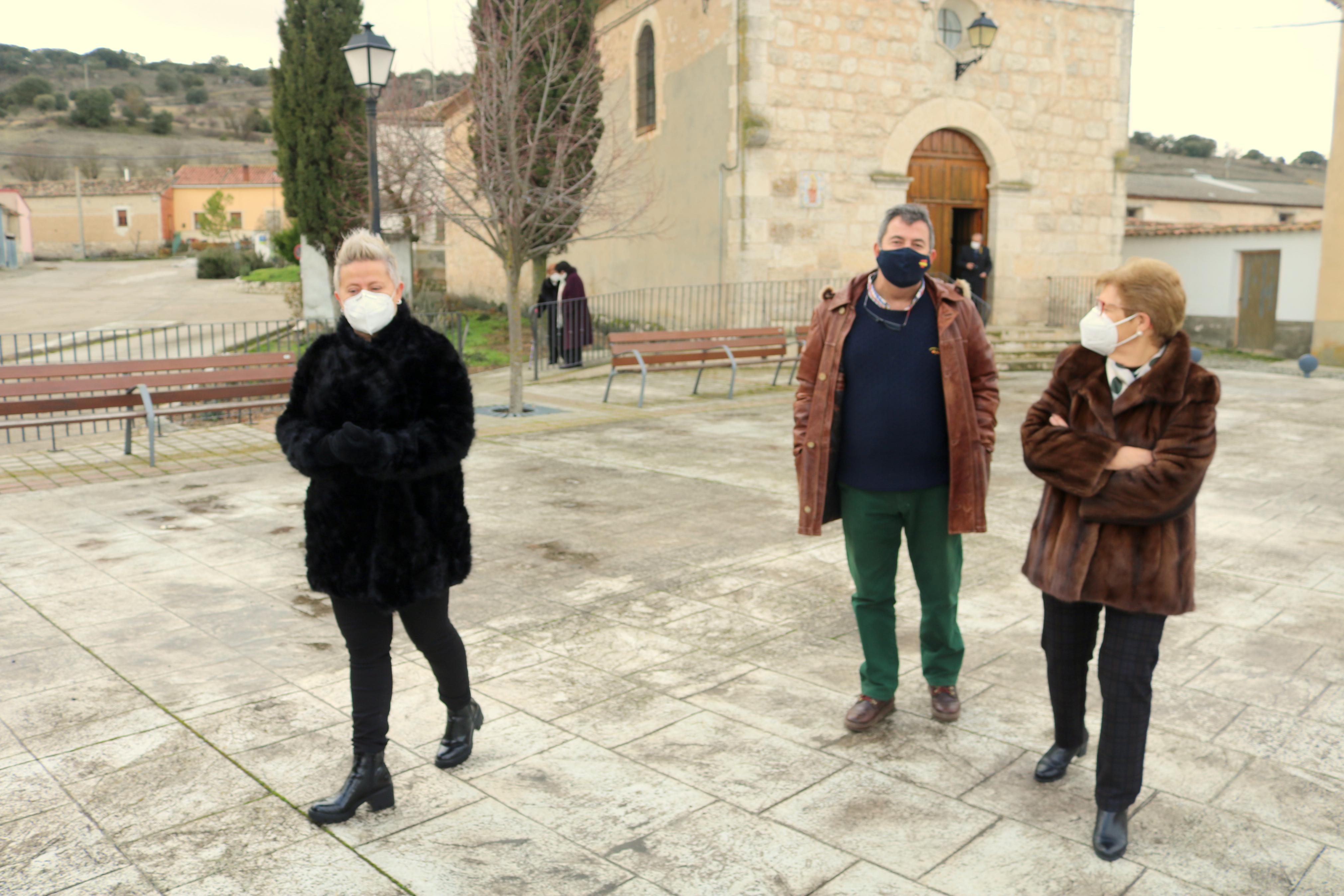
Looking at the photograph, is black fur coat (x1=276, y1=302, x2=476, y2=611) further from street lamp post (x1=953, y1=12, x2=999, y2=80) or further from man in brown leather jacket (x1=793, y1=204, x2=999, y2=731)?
street lamp post (x1=953, y1=12, x2=999, y2=80)

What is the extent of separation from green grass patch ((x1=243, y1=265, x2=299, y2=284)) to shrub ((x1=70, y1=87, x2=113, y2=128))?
228 feet

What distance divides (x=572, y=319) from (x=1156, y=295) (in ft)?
42.5

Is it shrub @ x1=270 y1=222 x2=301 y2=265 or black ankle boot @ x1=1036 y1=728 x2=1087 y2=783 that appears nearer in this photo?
black ankle boot @ x1=1036 y1=728 x2=1087 y2=783

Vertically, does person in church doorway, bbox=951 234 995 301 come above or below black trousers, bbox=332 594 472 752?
above

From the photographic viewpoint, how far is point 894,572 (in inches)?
139

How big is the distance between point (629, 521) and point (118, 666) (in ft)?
10.2

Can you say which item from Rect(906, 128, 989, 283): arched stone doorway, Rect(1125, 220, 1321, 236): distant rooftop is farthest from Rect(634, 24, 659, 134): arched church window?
Rect(1125, 220, 1321, 236): distant rooftop

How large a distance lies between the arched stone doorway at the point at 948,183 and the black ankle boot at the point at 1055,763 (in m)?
15.5

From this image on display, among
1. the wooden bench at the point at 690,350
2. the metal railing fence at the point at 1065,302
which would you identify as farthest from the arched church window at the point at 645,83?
the metal railing fence at the point at 1065,302

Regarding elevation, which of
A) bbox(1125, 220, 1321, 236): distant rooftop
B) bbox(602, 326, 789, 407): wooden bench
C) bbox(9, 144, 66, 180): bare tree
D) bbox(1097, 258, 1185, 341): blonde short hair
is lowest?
bbox(602, 326, 789, 407): wooden bench

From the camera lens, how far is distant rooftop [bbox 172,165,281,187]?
236 ft

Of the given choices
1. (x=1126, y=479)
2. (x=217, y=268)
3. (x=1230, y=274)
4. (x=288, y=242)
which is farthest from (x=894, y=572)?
(x=217, y=268)

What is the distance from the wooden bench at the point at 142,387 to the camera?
8.11m

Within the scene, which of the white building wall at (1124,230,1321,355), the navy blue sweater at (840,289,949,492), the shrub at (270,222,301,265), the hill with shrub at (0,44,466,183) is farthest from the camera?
the hill with shrub at (0,44,466,183)
